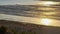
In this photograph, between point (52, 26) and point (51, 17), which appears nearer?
point (52, 26)

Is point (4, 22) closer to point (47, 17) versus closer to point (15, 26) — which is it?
point (15, 26)

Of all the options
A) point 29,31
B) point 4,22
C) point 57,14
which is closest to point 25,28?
point 29,31

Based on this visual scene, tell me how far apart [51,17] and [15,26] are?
0.21 m

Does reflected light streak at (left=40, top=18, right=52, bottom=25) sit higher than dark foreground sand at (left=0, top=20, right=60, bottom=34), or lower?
higher

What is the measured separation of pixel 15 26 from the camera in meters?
0.71

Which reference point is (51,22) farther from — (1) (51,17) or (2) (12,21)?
(2) (12,21)

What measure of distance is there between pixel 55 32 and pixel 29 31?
0.12 metres

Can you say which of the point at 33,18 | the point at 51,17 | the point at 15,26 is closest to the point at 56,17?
the point at 51,17

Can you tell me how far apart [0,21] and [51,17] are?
0.92 feet

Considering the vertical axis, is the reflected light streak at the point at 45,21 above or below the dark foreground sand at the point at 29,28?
above

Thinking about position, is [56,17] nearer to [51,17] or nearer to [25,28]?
[51,17]

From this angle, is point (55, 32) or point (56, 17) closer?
point (55, 32)

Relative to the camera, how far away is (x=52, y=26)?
2.14 ft

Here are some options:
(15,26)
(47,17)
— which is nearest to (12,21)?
(15,26)
